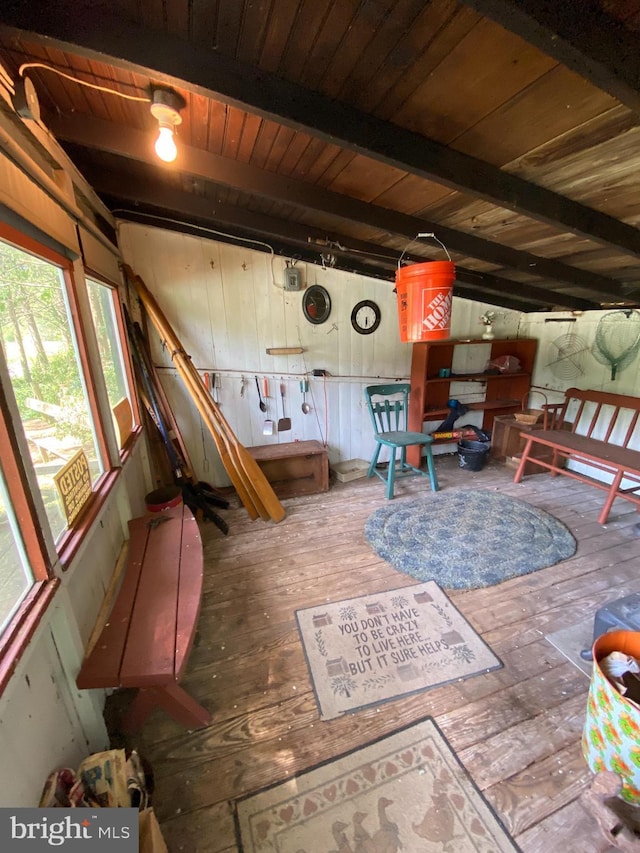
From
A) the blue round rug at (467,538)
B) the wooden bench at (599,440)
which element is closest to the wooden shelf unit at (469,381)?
the wooden bench at (599,440)

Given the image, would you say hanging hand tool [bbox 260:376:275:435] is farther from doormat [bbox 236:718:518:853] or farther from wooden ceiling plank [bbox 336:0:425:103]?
doormat [bbox 236:718:518:853]

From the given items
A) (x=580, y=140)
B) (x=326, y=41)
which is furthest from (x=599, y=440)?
(x=326, y=41)

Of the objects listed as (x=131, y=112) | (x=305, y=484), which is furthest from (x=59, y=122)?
(x=305, y=484)

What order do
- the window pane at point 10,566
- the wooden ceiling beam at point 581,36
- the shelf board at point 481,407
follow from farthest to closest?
the shelf board at point 481,407 → the window pane at point 10,566 → the wooden ceiling beam at point 581,36

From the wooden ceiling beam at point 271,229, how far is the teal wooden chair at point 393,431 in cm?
109

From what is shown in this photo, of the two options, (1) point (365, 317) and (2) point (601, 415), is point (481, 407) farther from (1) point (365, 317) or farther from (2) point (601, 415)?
(1) point (365, 317)

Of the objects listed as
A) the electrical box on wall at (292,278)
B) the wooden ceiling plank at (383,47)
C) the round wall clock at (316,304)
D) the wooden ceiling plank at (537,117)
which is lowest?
the round wall clock at (316,304)

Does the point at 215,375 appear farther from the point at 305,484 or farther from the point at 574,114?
the point at 574,114

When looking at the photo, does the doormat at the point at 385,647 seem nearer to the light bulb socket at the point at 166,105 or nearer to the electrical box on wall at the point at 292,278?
the light bulb socket at the point at 166,105

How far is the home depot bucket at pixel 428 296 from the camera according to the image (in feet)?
5.71

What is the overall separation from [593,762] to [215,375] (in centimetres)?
301

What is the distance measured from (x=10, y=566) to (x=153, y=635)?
1.81 feet

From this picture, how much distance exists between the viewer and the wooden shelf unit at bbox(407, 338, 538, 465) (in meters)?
3.45

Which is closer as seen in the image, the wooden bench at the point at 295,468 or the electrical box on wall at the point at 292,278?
the electrical box on wall at the point at 292,278
